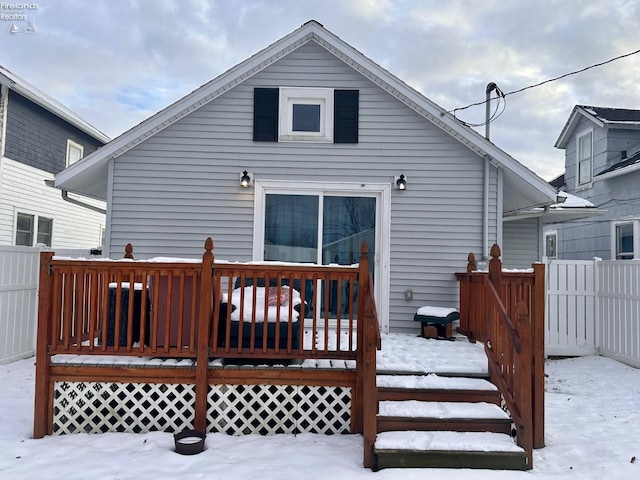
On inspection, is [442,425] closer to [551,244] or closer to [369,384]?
[369,384]

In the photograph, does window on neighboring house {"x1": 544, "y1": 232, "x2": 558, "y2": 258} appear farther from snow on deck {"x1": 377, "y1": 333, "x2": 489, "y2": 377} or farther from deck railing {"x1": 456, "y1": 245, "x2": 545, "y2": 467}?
deck railing {"x1": 456, "y1": 245, "x2": 545, "y2": 467}

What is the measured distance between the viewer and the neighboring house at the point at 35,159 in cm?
1001

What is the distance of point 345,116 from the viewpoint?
635 centimetres

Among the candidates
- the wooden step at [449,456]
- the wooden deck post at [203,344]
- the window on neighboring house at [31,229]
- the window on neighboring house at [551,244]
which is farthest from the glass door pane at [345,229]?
the window on neighboring house at [551,244]

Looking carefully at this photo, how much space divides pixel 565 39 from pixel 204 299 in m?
11.8

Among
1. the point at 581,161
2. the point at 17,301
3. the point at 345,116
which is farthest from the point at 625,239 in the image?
the point at 17,301

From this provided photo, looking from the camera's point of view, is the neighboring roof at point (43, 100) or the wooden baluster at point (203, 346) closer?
the wooden baluster at point (203, 346)

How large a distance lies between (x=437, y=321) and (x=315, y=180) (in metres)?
2.48

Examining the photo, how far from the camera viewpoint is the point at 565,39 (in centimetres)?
1137

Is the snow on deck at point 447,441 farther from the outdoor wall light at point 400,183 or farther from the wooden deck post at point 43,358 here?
the outdoor wall light at point 400,183

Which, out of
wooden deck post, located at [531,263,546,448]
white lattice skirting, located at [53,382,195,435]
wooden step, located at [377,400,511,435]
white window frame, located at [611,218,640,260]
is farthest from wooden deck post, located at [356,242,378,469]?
white window frame, located at [611,218,640,260]

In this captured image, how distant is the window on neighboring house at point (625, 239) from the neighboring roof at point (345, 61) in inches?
187

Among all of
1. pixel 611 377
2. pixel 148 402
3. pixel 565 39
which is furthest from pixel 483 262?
pixel 565 39

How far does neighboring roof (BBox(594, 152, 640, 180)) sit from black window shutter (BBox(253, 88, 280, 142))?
7.67 meters
